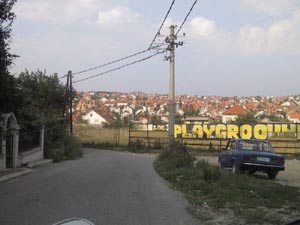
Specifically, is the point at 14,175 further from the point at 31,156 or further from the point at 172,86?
the point at 172,86

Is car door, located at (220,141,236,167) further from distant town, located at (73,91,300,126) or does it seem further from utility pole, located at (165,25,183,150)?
distant town, located at (73,91,300,126)

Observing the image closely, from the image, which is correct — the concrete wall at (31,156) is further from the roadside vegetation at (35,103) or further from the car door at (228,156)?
the car door at (228,156)

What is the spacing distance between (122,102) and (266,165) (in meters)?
121

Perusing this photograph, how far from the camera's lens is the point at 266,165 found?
19156 mm

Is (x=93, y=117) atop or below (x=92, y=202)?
atop

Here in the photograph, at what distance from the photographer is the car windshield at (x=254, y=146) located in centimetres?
2036

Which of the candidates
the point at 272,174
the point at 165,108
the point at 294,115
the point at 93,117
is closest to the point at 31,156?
the point at 272,174

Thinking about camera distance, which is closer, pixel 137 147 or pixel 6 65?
pixel 6 65

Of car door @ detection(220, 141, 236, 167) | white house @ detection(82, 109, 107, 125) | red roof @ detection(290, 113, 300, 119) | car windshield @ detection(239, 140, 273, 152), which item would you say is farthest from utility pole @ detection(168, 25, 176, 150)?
red roof @ detection(290, 113, 300, 119)

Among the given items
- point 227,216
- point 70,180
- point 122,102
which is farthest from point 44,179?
point 122,102

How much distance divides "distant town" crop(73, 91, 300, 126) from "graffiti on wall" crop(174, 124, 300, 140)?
39.1 metres

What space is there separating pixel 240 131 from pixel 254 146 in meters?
35.6

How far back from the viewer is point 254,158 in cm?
1917

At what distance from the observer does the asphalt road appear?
9.89m
